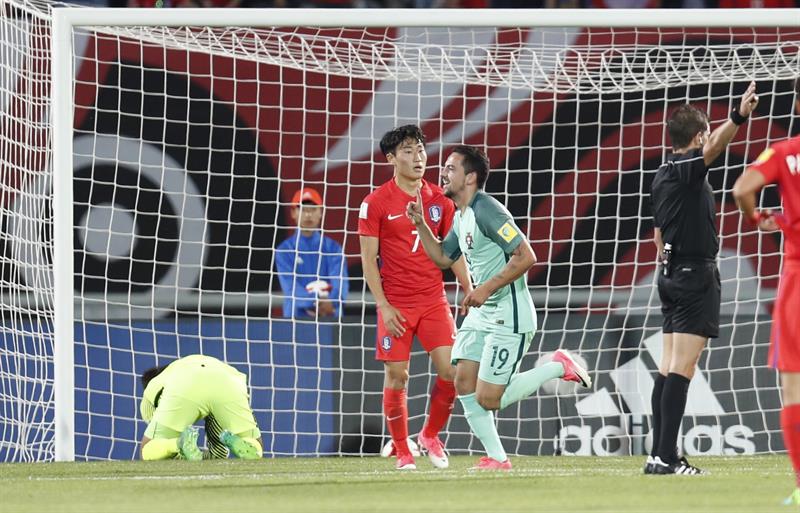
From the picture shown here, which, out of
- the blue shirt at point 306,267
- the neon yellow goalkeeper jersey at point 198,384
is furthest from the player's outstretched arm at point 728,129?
the blue shirt at point 306,267

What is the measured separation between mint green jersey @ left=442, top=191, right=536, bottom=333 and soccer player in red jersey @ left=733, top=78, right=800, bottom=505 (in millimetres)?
1935

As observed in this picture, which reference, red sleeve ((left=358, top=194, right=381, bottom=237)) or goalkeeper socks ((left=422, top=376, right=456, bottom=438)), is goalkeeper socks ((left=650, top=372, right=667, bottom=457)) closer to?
goalkeeper socks ((left=422, top=376, right=456, bottom=438))

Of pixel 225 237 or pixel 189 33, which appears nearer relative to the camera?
pixel 189 33

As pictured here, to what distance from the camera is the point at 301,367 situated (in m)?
10.5

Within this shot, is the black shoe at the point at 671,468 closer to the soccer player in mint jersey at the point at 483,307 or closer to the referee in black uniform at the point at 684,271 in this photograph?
the referee in black uniform at the point at 684,271

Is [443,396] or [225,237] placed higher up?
[225,237]

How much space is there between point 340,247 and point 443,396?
2580 millimetres

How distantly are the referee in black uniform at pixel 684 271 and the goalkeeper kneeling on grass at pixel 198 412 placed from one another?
3.00m

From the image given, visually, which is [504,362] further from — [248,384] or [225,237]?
[225,237]

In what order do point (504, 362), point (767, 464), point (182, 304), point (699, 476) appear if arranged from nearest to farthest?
1. point (699, 476)
2. point (504, 362)
3. point (767, 464)
4. point (182, 304)

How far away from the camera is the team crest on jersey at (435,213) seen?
27.1ft

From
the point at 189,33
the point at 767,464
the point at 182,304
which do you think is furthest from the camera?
the point at 182,304

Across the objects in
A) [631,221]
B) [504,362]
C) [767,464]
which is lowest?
[767,464]

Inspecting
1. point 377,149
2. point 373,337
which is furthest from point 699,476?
point 377,149
